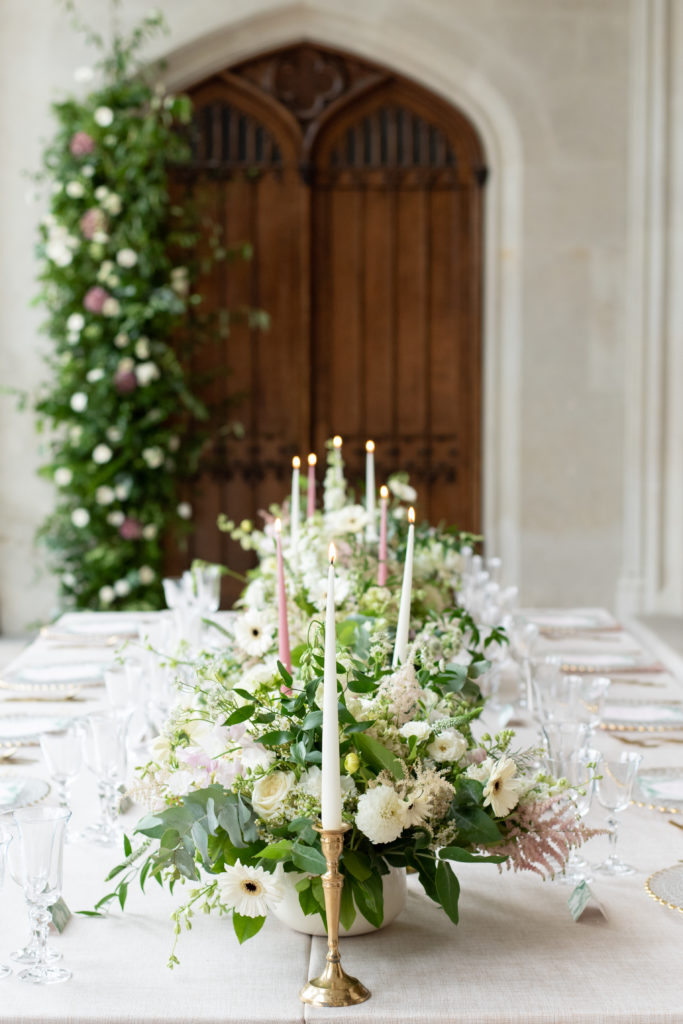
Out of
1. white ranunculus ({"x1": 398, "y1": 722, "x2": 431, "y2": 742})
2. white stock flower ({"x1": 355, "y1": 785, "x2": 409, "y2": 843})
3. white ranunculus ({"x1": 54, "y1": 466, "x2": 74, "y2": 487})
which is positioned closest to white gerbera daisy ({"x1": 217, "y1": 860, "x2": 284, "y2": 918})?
white stock flower ({"x1": 355, "y1": 785, "x2": 409, "y2": 843})

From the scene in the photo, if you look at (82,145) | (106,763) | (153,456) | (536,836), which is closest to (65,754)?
(106,763)

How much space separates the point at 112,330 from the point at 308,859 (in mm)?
4720

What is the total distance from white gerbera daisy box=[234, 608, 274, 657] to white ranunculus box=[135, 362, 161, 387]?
354cm

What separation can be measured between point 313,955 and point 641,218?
17.0ft

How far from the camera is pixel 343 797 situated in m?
1.42

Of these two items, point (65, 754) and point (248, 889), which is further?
point (65, 754)

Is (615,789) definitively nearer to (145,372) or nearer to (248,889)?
(248,889)

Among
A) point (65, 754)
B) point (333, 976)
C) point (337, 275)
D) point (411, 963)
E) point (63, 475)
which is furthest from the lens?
point (337, 275)

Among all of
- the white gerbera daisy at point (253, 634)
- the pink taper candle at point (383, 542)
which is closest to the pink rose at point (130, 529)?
the pink taper candle at point (383, 542)

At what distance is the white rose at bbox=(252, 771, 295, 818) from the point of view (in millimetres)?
1422

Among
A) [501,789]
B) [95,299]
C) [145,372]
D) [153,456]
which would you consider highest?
[95,299]

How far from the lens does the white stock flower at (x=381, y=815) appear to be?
137 centimetres

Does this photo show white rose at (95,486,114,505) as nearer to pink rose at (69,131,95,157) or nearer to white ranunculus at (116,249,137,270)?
white ranunculus at (116,249,137,270)

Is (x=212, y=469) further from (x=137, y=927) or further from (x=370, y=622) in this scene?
(x=137, y=927)
